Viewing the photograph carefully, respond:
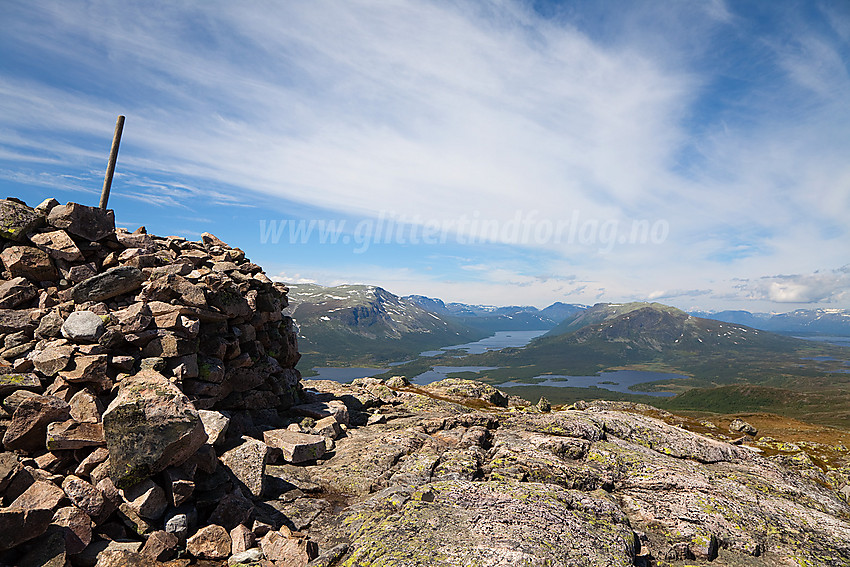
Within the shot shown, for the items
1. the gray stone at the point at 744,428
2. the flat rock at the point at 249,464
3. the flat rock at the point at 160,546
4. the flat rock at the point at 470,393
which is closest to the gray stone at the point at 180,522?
the flat rock at the point at 160,546

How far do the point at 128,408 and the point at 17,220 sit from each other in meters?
18.1

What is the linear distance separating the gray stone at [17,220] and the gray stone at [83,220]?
696 mm

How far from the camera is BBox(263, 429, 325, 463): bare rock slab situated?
79.5 feet

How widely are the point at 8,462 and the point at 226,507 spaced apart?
7.47 metres

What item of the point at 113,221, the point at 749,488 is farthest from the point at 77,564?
the point at 749,488

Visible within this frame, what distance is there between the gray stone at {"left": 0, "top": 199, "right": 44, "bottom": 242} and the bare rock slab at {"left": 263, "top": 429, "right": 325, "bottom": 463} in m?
19.3

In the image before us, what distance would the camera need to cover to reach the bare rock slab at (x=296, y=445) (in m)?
24.2

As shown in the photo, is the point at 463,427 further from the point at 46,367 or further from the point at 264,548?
the point at 46,367

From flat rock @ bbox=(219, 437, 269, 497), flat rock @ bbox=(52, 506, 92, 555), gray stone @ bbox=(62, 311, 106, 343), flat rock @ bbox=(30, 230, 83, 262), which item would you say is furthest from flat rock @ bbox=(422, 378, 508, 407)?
flat rock @ bbox=(52, 506, 92, 555)

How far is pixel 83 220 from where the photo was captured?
25609mm

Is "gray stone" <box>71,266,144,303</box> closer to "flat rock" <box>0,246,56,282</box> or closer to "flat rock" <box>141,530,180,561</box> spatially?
"flat rock" <box>0,246,56,282</box>

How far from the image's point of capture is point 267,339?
34.9m

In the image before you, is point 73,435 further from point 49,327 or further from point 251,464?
point 49,327

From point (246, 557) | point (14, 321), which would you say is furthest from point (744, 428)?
point (14, 321)
